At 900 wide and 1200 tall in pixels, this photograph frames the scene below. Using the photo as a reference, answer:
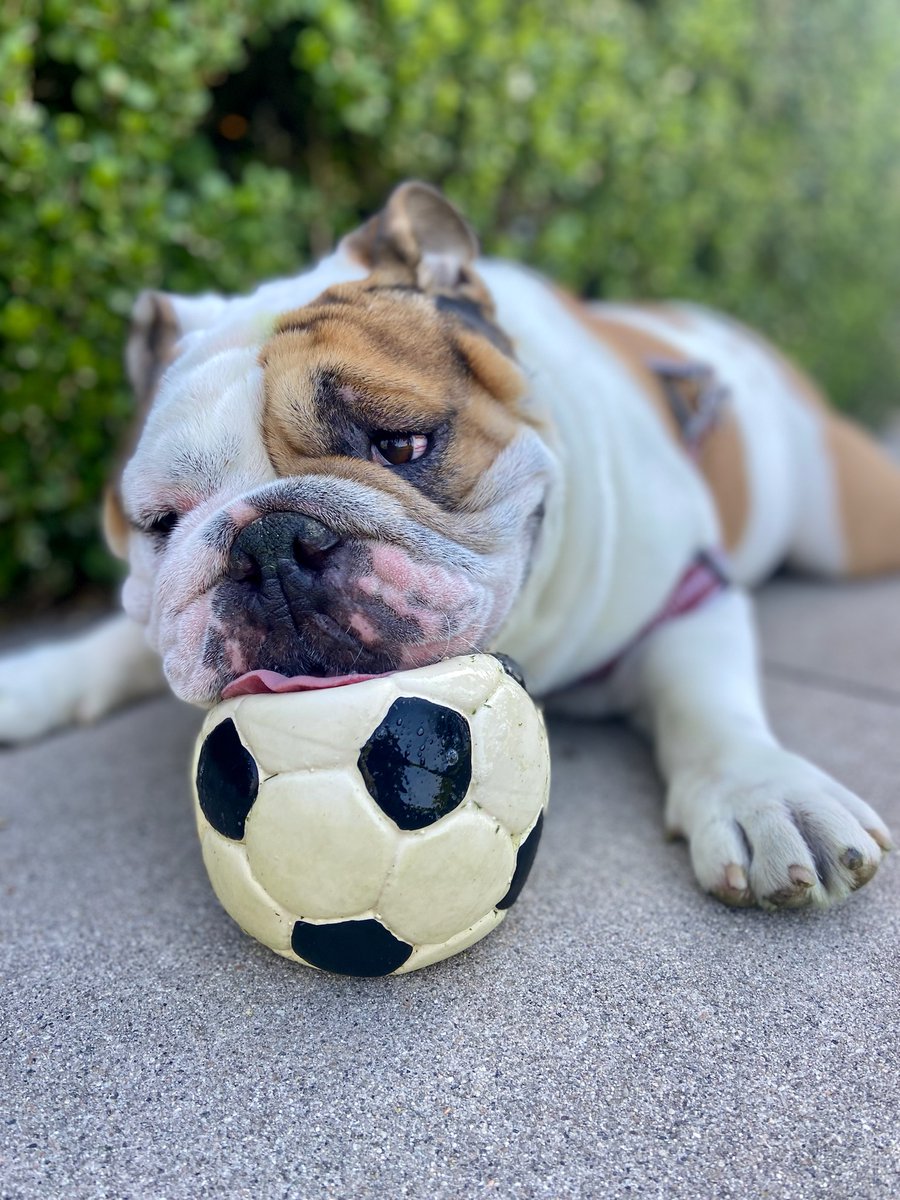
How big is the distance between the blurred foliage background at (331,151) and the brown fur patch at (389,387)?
4.36 feet

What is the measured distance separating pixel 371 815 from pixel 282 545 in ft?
1.57

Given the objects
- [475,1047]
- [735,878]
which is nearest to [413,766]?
[475,1047]

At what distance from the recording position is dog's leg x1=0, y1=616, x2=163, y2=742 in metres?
2.78

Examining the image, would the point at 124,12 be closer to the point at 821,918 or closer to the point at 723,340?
the point at 723,340

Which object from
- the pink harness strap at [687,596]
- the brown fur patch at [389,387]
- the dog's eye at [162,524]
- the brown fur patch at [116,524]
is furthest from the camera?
the pink harness strap at [687,596]

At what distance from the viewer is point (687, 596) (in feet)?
9.06

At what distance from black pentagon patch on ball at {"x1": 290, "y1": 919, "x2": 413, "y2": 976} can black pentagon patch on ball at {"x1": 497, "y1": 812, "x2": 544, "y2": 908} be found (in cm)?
20

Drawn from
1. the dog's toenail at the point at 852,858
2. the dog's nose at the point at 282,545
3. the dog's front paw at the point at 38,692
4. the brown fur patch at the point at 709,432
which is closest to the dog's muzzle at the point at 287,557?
the dog's nose at the point at 282,545

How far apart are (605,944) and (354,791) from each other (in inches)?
21.8

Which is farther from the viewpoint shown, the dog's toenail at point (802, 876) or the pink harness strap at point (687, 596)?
the pink harness strap at point (687, 596)

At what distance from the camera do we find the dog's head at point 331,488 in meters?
1.68

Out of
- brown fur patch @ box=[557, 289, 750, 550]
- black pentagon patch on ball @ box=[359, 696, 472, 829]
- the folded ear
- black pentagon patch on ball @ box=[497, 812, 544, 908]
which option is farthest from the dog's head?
brown fur patch @ box=[557, 289, 750, 550]

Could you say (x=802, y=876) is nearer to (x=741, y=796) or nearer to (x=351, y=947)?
(x=741, y=796)

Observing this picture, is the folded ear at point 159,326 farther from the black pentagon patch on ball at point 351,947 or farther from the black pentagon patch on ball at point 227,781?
the black pentagon patch on ball at point 351,947
